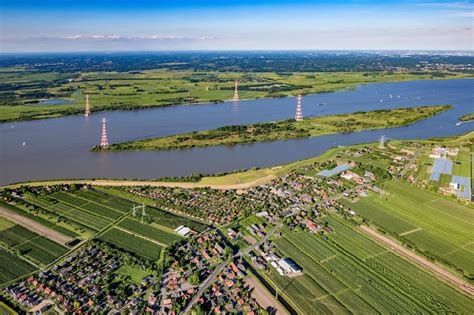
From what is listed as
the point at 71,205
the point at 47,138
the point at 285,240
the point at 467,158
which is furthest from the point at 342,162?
the point at 47,138

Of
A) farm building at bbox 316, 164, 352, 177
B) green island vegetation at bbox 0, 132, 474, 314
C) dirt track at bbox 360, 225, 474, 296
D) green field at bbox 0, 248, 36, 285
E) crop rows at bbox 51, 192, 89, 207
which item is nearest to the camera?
green island vegetation at bbox 0, 132, 474, 314

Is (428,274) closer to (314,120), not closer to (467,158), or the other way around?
(467,158)

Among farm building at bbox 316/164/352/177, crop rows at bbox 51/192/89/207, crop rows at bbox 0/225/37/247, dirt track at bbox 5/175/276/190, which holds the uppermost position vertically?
farm building at bbox 316/164/352/177

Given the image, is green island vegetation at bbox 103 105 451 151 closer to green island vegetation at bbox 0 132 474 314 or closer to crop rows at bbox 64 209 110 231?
green island vegetation at bbox 0 132 474 314

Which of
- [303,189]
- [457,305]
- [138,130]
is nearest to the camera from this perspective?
[457,305]

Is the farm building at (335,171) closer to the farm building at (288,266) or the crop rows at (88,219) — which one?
the farm building at (288,266)

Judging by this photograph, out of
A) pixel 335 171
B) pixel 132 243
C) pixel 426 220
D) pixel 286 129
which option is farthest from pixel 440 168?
pixel 132 243

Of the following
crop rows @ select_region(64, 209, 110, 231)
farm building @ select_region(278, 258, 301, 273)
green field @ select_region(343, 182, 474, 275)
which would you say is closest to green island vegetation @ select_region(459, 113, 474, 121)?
green field @ select_region(343, 182, 474, 275)
